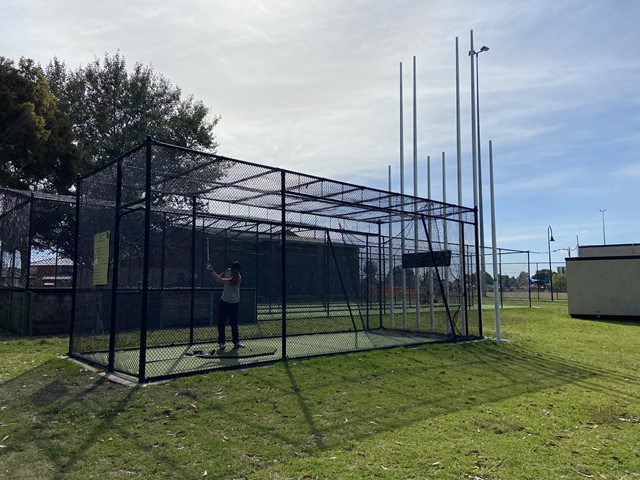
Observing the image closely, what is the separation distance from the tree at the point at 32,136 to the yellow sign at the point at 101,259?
11.4 m

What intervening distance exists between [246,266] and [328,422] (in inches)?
427

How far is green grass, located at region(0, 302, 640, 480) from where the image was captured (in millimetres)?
3906

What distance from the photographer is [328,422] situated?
5.03 meters

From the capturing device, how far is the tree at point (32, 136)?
16.5 metres

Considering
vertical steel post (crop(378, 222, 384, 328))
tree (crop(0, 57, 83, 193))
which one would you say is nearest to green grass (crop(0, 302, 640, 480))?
vertical steel post (crop(378, 222, 384, 328))

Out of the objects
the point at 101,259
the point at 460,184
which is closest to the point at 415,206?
the point at 460,184

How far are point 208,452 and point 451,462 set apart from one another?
1.98 m

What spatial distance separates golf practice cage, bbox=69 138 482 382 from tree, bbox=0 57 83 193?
5.81m

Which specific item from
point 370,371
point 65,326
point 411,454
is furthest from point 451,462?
point 65,326

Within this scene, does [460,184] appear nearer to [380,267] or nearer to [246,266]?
[380,267]

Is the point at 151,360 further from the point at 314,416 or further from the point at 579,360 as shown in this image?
the point at 579,360

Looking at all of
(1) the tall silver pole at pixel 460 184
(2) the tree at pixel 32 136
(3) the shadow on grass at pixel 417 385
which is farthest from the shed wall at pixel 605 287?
(2) the tree at pixel 32 136

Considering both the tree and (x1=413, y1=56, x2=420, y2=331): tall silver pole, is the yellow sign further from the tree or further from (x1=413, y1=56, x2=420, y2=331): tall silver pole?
the tree

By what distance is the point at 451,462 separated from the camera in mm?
4020
